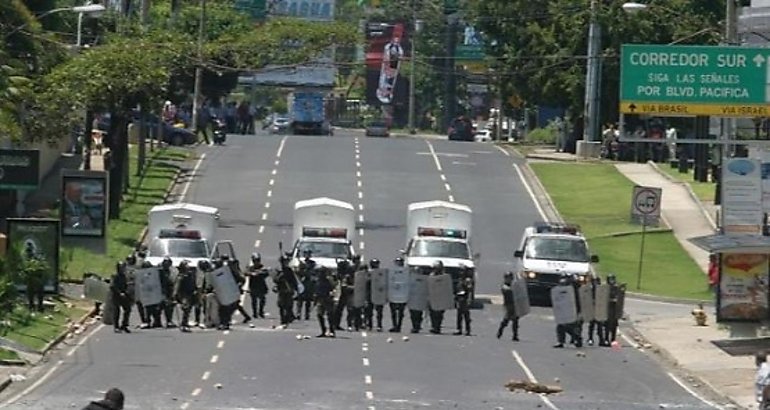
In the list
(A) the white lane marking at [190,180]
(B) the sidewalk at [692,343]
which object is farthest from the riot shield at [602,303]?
(A) the white lane marking at [190,180]

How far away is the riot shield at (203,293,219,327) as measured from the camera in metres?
41.4

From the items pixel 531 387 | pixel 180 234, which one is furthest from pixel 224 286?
pixel 531 387

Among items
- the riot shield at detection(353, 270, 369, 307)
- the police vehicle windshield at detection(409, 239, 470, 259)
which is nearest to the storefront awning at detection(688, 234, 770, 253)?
the riot shield at detection(353, 270, 369, 307)

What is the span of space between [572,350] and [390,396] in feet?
31.9

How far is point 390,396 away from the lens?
3033cm

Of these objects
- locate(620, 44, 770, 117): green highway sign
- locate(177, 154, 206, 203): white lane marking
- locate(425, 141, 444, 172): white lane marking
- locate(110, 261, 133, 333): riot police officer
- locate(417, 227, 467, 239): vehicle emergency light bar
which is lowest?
locate(110, 261, 133, 333): riot police officer

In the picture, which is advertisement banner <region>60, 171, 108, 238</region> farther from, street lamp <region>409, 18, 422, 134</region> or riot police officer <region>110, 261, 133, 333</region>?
street lamp <region>409, 18, 422, 134</region>

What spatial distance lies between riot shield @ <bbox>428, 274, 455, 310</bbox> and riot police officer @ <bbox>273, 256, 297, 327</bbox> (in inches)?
117

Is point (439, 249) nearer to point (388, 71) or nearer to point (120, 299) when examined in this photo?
point (120, 299)

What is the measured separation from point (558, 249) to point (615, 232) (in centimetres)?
1249

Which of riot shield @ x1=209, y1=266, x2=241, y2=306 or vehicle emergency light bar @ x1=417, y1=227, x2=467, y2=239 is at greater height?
vehicle emergency light bar @ x1=417, y1=227, x2=467, y2=239

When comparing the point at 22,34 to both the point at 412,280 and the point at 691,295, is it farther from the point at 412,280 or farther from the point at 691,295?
the point at 691,295

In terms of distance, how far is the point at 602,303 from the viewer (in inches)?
1585

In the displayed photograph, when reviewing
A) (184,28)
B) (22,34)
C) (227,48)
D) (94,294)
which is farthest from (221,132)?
(94,294)
